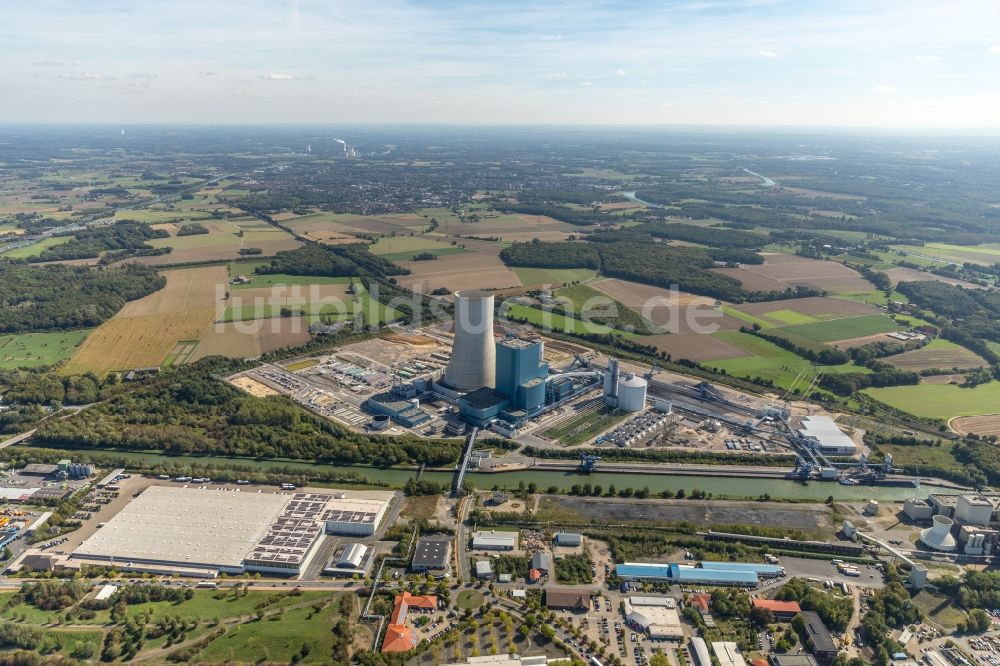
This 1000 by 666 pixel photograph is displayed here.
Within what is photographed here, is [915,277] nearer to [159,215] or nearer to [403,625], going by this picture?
[403,625]

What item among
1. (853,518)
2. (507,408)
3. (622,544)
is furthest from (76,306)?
(853,518)

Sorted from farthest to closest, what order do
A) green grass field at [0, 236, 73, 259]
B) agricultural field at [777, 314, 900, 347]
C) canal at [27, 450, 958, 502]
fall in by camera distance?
green grass field at [0, 236, 73, 259]
agricultural field at [777, 314, 900, 347]
canal at [27, 450, 958, 502]

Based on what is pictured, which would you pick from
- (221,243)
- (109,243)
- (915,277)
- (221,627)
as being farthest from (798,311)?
(109,243)

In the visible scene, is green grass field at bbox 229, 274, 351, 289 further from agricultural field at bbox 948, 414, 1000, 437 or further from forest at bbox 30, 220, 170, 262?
agricultural field at bbox 948, 414, 1000, 437

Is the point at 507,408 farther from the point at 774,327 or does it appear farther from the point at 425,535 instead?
the point at 774,327

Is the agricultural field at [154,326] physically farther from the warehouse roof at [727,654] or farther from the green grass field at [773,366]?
the green grass field at [773,366]

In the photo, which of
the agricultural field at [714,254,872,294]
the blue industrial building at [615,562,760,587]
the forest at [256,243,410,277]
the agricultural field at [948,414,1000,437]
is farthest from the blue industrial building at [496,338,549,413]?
the agricultural field at [714,254,872,294]
